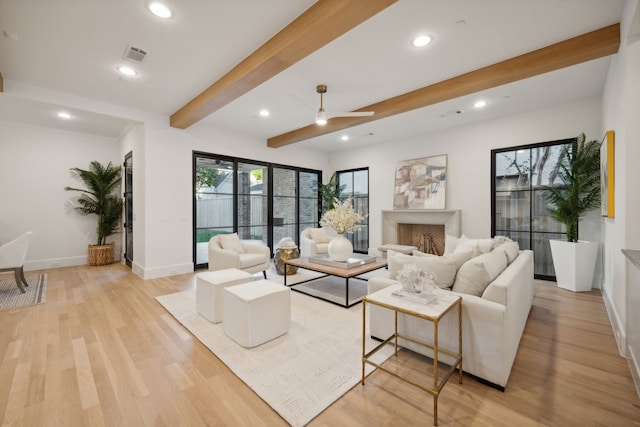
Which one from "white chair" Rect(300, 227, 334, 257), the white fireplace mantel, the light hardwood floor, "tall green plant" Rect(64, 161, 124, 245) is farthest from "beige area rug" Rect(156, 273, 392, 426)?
"tall green plant" Rect(64, 161, 124, 245)

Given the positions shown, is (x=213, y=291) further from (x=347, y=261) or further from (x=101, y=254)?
(x=101, y=254)

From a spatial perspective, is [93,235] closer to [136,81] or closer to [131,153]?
[131,153]

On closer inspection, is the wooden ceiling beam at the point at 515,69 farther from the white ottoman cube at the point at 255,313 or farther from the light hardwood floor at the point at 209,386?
the white ottoman cube at the point at 255,313

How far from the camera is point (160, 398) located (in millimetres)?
1798

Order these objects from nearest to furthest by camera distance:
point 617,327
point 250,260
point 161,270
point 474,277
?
1. point 474,277
2. point 617,327
3. point 250,260
4. point 161,270

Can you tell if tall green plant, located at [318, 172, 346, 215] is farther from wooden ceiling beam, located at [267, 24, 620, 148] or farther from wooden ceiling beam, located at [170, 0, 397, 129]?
wooden ceiling beam, located at [170, 0, 397, 129]

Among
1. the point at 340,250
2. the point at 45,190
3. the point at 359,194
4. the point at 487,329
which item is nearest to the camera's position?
the point at 487,329

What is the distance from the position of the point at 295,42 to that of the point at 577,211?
14.8 ft

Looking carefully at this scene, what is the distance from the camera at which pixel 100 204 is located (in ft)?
19.5

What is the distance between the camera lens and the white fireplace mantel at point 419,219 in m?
5.48

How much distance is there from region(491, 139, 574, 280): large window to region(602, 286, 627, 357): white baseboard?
1472mm

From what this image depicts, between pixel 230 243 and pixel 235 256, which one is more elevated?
pixel 230 243

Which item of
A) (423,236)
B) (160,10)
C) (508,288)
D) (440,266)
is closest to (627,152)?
(508,288)

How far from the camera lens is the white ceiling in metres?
2.34
